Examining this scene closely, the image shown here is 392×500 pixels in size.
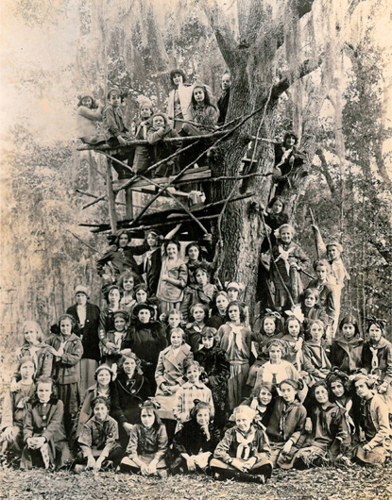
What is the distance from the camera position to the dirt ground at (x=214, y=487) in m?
5.61

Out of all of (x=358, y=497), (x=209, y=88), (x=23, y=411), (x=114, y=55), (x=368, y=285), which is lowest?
(x=358, y=497)

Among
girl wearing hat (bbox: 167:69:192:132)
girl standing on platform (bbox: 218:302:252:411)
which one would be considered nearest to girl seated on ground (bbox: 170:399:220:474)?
girl standing on platform (bbox: 218:302:252:411)

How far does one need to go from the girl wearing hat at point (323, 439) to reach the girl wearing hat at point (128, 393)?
1.56 metres

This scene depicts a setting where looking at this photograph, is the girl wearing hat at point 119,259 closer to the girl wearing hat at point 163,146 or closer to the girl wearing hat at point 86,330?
the girl wearing hat at point 86,330

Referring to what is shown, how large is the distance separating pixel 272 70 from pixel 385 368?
3372 millimetres

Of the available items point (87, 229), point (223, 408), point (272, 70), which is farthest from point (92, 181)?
point (223, 408)

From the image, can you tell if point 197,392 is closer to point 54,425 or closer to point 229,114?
point 54,425

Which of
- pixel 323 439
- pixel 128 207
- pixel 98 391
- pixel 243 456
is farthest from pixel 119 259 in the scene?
pixel 323 439

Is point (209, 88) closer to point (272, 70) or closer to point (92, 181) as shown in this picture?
point (272, 70)

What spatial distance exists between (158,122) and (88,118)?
787 millimetres

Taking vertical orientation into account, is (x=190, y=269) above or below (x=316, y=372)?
above

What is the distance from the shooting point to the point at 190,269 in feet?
19.9

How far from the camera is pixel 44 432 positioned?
5.89 meters

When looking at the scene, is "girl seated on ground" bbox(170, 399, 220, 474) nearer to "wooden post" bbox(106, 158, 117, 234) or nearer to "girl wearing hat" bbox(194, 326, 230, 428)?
"girl wearing hat" bbox(194, 326, 230, 428)
